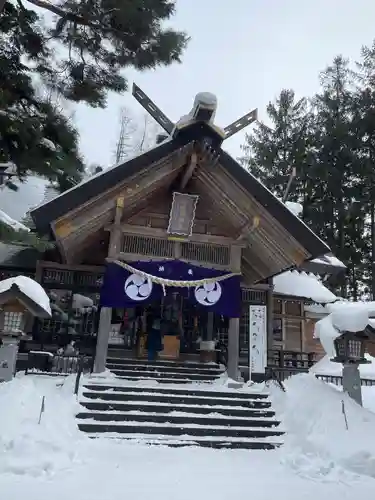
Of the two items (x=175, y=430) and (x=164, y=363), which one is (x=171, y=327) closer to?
(x=164, y=363)

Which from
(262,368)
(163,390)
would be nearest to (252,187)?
(262,368)

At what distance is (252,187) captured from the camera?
34.5 ft

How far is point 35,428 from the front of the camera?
617cm

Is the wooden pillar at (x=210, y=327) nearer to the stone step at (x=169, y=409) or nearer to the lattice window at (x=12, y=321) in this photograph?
the stone step at (x=169, y=409)

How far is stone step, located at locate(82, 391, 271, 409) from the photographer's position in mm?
8180

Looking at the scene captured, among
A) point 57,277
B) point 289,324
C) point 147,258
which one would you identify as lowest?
point 289,324

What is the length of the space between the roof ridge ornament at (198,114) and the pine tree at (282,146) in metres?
15.5

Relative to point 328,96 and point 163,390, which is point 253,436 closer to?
point 163,390

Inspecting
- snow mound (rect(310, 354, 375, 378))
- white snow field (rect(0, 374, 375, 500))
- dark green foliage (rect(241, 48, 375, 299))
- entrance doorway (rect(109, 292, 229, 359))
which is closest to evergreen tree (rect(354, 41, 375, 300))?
dark green foliage (rect(241, 48, 375, 299))

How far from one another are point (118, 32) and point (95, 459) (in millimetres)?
7100

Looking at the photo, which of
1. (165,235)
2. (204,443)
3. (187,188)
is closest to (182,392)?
(204,443)

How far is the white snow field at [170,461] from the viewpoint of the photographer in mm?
5117

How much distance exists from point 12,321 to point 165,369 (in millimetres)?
4091

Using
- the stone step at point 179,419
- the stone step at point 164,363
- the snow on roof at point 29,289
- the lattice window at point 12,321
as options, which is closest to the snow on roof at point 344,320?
the stone step at point 179,419
